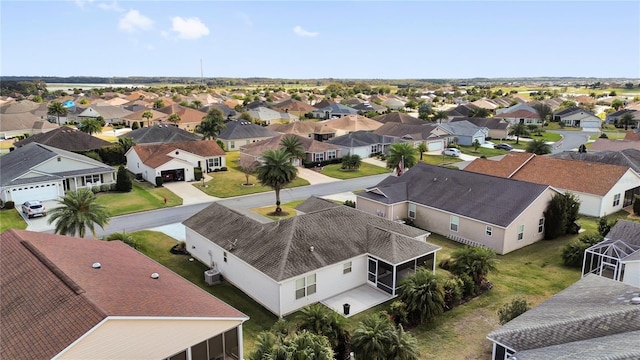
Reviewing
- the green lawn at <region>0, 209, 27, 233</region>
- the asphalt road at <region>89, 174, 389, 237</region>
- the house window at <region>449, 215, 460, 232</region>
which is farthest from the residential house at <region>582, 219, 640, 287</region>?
the green lawn at <region>0, 209, 27, 233</region>

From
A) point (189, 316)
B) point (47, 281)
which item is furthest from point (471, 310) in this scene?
point (47, 281)

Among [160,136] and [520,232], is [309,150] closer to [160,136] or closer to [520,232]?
[160,136]

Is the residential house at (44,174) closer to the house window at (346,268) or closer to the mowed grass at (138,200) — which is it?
the mowed grass at (138,200)

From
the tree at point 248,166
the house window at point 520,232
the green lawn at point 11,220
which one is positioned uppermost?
the tree at point 248,166

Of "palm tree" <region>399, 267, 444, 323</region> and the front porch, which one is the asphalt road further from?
"palm tree" <region>399, 267, 444, 323</region>

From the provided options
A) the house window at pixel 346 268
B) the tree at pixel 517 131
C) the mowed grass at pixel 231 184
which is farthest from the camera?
the tree at pixel 517 131

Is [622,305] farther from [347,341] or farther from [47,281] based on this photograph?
[47,281]

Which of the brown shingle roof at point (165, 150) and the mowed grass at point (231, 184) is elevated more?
the brown shingle roof at point (165, 150)

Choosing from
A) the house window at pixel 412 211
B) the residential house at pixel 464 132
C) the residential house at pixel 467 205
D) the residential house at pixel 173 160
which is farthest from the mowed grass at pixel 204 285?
the residential house at pixel 464 132
